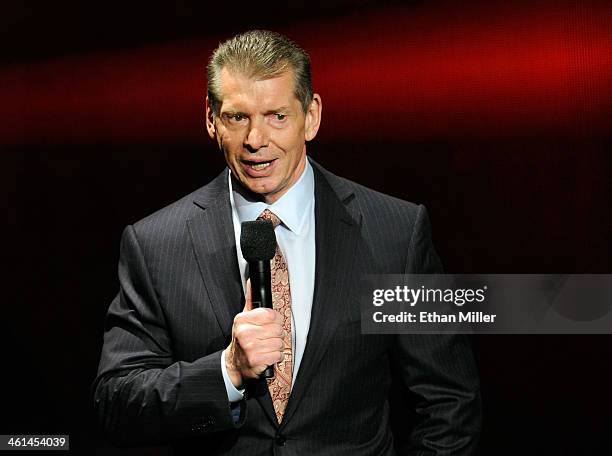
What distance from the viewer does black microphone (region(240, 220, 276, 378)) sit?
6.17ft

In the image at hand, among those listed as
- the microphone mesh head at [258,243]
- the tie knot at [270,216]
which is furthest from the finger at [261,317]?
the tie knot at [270,216]

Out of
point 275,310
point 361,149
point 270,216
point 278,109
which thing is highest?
point 361,149

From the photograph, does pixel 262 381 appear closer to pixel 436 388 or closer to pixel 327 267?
pixel 327 267

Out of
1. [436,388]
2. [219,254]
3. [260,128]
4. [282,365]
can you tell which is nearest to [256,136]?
[260,128]

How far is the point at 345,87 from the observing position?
8.61ft

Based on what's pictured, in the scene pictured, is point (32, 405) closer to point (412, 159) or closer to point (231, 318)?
point (231, 318)

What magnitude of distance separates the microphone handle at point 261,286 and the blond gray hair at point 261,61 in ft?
1.51

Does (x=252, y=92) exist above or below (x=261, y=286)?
above

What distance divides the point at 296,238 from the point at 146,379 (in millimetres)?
469

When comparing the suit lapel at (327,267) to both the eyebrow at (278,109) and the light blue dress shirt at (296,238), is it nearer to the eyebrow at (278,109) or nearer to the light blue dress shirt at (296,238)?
the light blue dress shirt at (296,238)

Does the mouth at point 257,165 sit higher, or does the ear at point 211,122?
the ear at point 211,122

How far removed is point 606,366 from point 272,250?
1118 mm

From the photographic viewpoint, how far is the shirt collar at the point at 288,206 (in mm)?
2199

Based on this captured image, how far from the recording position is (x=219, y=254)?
2170 mm
